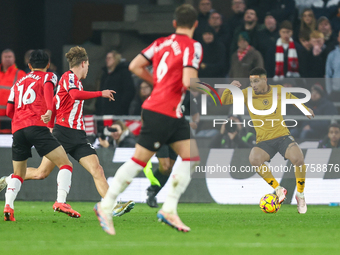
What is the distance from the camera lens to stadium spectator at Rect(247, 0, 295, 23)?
15117 mm

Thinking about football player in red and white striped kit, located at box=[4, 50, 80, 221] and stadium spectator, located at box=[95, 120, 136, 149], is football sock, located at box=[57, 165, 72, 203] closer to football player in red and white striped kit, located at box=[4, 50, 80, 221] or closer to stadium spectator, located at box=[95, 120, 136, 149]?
football player in red and white striped kit, located at box=[4, 50, 80, 221]

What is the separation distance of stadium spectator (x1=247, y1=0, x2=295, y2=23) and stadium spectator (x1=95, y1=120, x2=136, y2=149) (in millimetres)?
4460

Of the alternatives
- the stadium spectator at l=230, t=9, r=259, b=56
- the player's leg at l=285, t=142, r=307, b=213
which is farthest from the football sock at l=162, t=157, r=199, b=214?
the stadium spectator at l=230, t=9, r=259, b=56

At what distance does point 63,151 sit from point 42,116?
1.84ft

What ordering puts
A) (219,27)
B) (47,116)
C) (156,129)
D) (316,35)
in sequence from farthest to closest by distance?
(219,27) < (316,35) < (47,116) < (156,129)

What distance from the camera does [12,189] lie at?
8500mm

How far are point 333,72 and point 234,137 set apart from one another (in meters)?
2.86

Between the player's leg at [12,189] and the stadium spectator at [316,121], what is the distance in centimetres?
631

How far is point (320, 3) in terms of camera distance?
15.4 metres

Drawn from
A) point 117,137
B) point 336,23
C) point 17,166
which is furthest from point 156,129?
point 336,23

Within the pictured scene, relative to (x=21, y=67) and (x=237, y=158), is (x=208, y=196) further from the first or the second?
(x=21, y=67)

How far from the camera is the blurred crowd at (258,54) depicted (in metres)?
13.8

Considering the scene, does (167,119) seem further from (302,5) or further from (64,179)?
(302,5)

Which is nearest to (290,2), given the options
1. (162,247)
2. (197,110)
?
Answer: (197,110)
